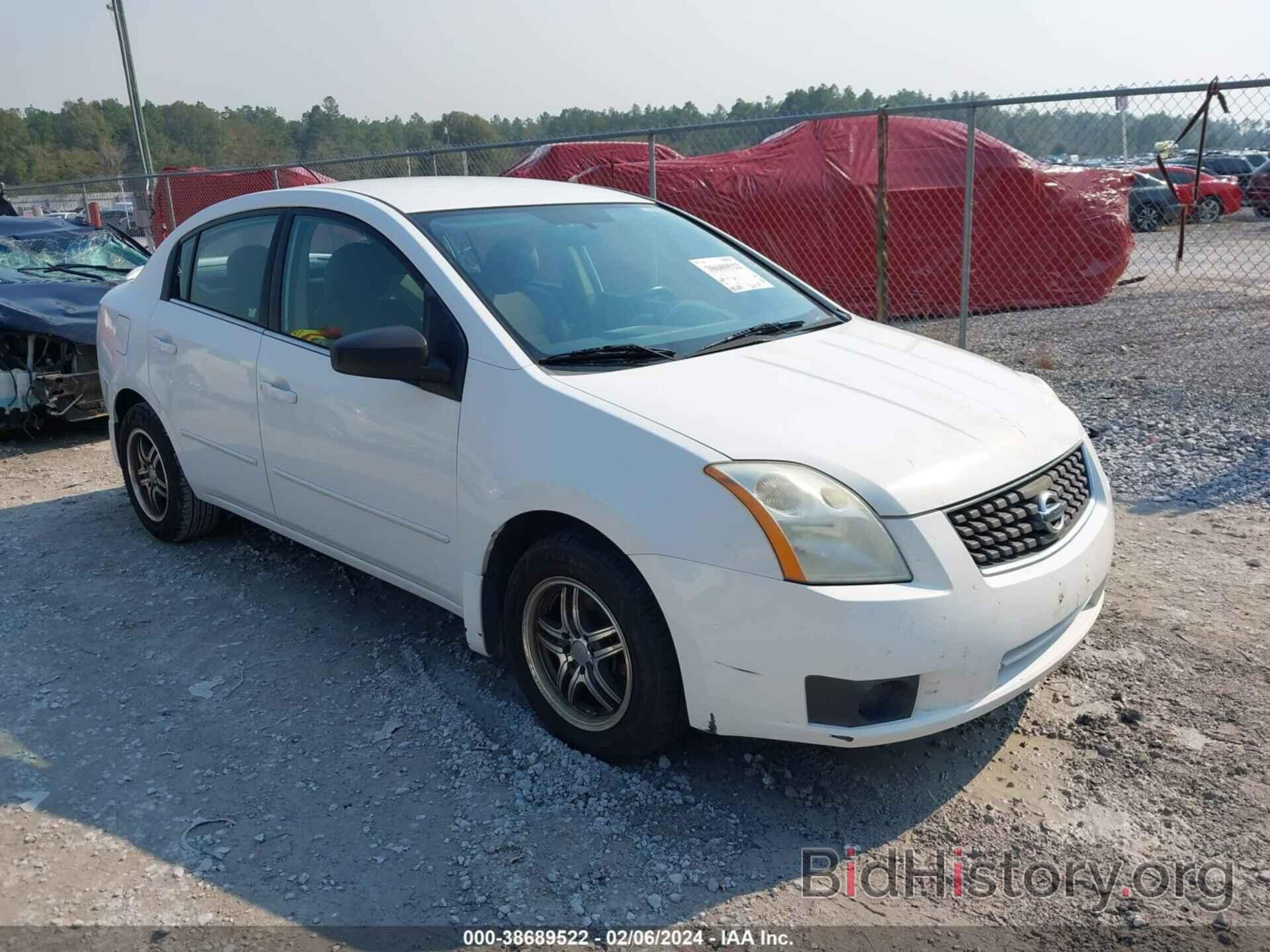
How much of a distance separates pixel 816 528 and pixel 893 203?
9.20m

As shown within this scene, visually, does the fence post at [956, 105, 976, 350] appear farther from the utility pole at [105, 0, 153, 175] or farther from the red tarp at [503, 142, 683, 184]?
the utility pole at [105, 0, 153, 175]

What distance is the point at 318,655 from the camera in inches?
164

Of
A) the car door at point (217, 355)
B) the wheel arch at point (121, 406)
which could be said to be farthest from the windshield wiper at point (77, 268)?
the car door at point (217, 355)

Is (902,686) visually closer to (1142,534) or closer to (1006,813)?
(1006,813)

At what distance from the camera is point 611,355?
347cm

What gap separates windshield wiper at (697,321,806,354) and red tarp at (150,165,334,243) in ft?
41.3

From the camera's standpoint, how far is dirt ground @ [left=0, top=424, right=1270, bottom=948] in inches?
108

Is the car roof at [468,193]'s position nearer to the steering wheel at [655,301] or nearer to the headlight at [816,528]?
the steering wheel at [655,301]

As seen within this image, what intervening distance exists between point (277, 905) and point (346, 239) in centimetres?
238

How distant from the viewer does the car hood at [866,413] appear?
289cm

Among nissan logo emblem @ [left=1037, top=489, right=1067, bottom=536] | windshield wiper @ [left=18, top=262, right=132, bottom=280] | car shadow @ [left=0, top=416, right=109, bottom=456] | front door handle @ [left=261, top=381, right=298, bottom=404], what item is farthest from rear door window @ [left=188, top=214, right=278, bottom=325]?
windshield wiper @ [left=18, top=262, right=132, bottom=280]

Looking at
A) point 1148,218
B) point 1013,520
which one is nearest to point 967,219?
point 1013,520

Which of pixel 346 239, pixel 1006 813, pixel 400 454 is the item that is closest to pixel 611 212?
pixel 346 239

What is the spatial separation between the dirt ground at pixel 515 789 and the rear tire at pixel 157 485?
0.83 metres
